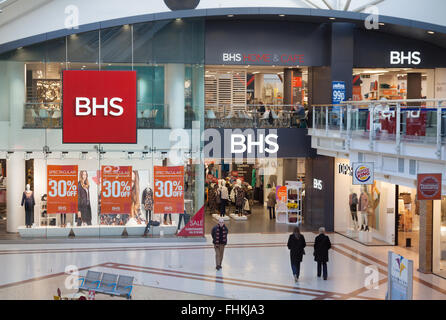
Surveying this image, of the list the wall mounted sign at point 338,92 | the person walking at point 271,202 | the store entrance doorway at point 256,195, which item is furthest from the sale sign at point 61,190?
the wall mounted sign at point 338,92

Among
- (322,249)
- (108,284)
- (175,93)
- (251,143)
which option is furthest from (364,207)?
(108,284)

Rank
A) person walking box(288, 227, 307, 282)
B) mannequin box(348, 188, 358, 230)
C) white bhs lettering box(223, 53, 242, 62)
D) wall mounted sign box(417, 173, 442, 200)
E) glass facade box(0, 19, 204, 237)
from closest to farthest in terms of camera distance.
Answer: wall mounted sign box(417, 173, 442, 200) → person walking box(288, 227, 307, 282) → glass facade box(0, 19, 204, 237) → mannequin box(348, 188, 358, 230) → white bhs lettering box(223, 53, 242, 62)

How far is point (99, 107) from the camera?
20.2m

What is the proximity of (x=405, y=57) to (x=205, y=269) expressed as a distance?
11261mm

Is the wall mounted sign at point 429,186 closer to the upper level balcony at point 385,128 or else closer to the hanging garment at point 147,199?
the upper level balcony at point 385,128

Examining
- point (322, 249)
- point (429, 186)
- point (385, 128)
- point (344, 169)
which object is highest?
point (385, 128)

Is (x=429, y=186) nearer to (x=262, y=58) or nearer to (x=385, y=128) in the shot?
(x=385, y=128)

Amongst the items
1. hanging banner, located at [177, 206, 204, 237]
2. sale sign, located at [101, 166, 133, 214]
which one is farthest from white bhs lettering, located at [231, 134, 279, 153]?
sale sign, located at [101, 166, 133, 214]

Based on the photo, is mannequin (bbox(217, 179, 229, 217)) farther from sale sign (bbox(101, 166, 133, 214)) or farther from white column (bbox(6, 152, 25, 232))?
white column (bbox(6, 152, 25, 232))

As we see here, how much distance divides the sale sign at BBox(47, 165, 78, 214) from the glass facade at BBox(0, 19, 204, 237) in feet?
0.42

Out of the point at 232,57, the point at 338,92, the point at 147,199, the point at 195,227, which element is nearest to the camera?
the point at 147,199

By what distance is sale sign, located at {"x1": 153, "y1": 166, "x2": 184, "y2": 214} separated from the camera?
20.7 metres

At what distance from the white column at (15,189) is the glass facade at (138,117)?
0.27 feet

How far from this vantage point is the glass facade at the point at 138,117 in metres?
20.6
